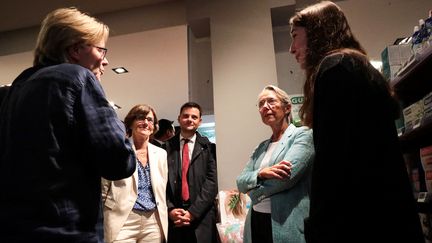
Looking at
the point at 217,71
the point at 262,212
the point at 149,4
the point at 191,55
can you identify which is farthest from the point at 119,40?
the point at 262,212

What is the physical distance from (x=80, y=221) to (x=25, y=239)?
138 millimetres

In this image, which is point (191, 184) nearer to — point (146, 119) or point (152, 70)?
point (146, 119)

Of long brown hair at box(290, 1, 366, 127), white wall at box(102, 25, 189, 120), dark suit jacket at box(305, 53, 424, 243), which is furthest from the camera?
white wall at box(102, 25, 189, 120)

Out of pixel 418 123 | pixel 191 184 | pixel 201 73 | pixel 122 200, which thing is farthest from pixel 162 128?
pixel 418 123

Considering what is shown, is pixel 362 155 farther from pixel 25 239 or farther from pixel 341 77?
pixel 25 239

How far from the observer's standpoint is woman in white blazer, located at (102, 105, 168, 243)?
226 centimetres

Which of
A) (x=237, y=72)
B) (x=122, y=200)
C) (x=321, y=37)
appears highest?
(x=237, y=72)

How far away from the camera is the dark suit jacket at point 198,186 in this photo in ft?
8.81

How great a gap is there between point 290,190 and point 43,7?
3660 millimetres

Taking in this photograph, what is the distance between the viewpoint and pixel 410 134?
187 cm

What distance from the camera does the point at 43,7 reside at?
163 inches

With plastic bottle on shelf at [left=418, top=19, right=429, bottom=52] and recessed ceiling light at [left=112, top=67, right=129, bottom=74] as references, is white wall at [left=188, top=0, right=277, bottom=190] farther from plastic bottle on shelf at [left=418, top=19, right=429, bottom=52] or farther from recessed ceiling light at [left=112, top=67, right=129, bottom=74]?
recessed ceiling light at [left=112, top=67, right=129, bottom=74]

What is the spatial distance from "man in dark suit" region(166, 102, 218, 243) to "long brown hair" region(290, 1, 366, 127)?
160 cm

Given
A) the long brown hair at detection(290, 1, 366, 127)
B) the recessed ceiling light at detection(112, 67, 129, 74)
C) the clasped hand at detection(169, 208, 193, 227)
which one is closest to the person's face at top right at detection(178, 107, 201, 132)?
the clasped hand at detection(169, 208, 193, 227)
